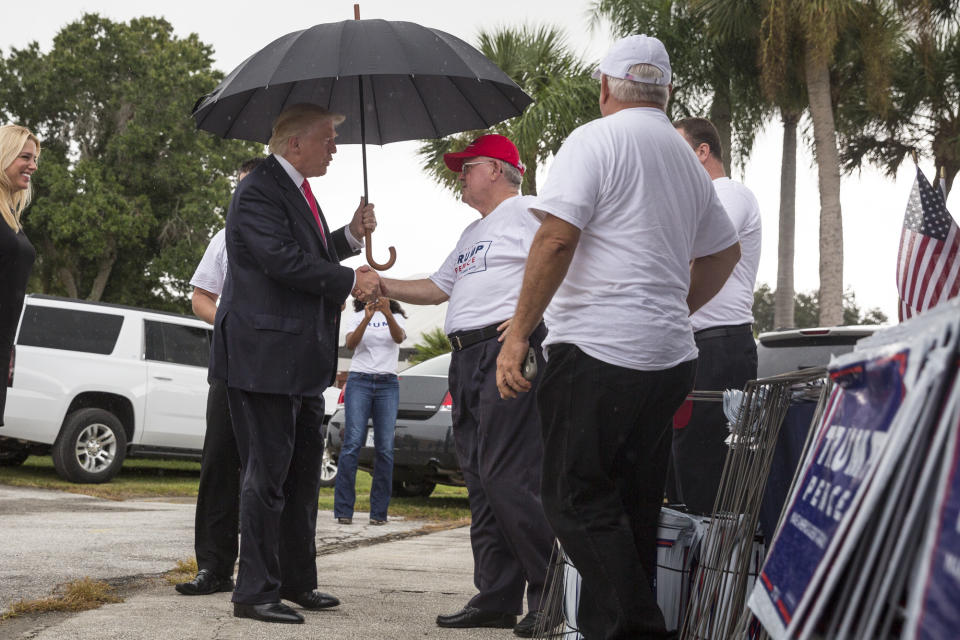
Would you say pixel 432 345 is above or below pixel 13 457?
above

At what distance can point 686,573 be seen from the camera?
3.27 m

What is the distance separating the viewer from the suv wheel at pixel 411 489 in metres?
11.7

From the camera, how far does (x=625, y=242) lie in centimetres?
313

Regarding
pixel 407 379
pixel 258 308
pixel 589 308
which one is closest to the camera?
pixel 589 308

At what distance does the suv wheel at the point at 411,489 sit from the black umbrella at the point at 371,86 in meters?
6.87

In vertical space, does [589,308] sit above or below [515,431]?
above

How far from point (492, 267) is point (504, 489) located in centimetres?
90

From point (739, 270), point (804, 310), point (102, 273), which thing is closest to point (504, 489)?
point (739, 270)

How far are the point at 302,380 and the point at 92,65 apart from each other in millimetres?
33175

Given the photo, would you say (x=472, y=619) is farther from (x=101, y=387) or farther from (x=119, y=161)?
(x=119, y=161)

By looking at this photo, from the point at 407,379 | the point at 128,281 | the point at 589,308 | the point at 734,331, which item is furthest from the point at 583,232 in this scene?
the point at 128,281

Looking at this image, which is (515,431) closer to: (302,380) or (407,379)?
(302,380)

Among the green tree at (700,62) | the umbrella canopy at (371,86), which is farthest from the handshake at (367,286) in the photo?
the green tree at (700,62)

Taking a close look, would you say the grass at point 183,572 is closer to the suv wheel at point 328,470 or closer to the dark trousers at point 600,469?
the dark trousers at point 600,469
